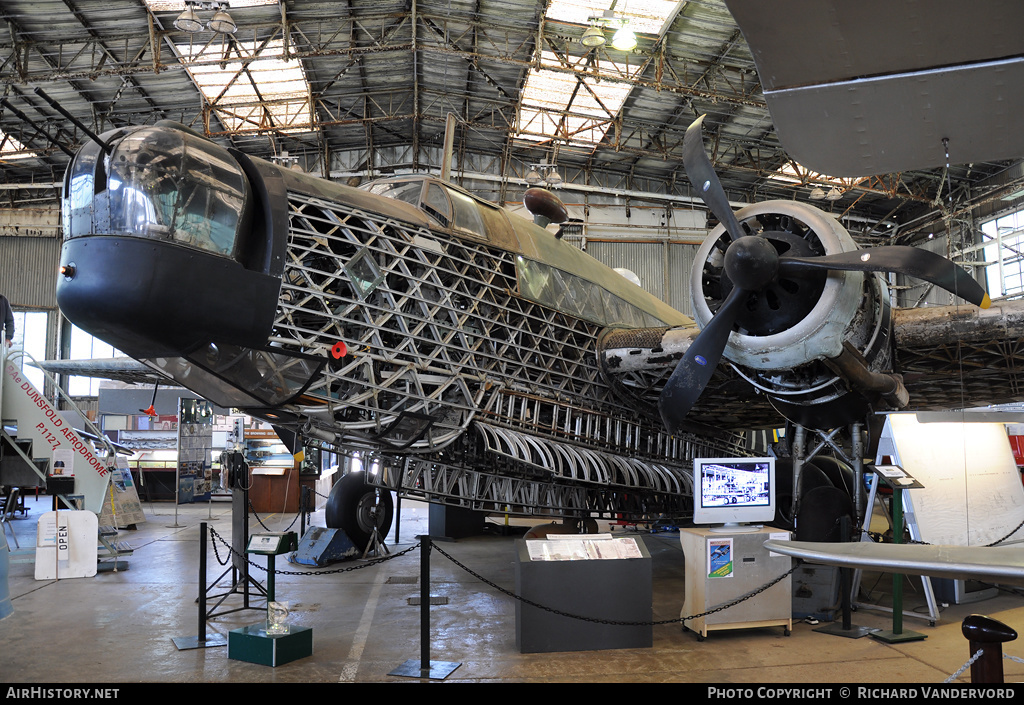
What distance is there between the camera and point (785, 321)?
274 inches

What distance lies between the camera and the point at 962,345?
7.68 metres

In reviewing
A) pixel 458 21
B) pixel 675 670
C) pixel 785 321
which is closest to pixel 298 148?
A: pixel 458 21

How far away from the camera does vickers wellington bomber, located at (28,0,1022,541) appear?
535 centimetres

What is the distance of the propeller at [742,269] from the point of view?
20.3 feet

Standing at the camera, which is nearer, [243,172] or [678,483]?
[243,172]

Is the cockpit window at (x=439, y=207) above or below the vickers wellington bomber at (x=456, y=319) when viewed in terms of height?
above

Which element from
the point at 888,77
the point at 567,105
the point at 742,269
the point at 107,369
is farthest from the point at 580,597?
the point at 567,105

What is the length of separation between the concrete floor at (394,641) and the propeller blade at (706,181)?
386 centimetres

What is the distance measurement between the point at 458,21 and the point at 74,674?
676 inches

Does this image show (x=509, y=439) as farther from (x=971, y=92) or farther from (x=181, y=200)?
(x=971, y=92)

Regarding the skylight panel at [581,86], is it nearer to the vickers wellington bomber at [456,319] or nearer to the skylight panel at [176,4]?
the skylight panel at [176,4]

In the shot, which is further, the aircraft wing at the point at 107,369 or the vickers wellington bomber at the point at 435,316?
the aircraft wing at the point at 107,369

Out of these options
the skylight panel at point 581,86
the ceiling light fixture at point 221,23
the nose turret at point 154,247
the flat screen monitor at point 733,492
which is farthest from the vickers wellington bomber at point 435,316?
the skylight panel at point 581,86

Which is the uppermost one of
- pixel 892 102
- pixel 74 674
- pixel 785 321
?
pixel 892 102
